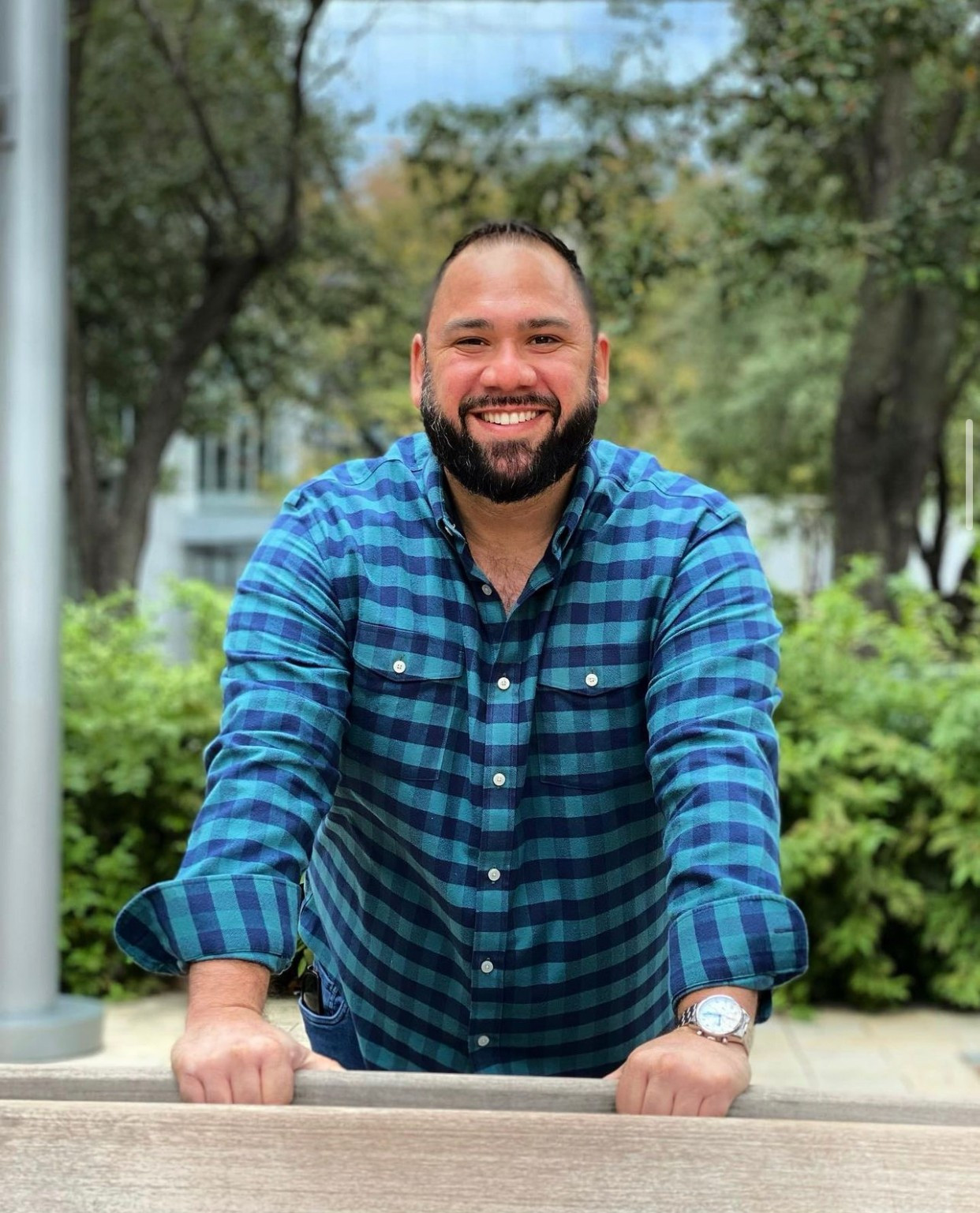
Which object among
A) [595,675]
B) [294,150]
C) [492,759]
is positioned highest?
[294,150]

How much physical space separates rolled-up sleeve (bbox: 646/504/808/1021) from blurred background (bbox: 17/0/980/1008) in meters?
3.06

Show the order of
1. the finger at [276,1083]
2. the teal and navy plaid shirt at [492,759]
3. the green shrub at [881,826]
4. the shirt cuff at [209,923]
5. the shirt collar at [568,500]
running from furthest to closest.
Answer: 1. the green shrub at [881,826]
2. the shirt collar at [568,500]
3. the teal and navy plaid shirt at [492,759]
4. the shirt cuff at [209,923]
5. the finger at [276,1083]

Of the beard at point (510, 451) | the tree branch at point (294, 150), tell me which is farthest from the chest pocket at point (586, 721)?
the tree branch at point (294, 150)

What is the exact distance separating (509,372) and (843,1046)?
4208 mm

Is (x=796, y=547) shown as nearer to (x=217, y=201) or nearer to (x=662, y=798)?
(x=217, y=201)

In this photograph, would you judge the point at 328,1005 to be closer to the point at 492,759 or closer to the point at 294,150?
Result: the point at 492,759

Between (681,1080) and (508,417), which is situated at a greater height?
(508,417)

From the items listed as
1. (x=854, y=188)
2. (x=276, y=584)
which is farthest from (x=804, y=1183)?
(x=854, y=188)

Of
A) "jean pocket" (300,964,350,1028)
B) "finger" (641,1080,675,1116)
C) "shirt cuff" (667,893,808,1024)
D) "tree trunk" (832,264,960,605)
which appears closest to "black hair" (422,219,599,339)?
"shirt cuff" (667,893,808,1024)

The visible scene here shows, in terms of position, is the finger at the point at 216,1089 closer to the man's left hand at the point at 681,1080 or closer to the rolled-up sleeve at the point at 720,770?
the man's left hand at the point at 681,1080

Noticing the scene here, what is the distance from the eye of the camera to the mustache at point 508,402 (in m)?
1.98

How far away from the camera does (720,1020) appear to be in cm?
167

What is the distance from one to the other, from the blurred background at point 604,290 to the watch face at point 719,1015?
3421 mm

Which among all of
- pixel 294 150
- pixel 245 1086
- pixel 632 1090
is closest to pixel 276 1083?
pixel 245 1086
